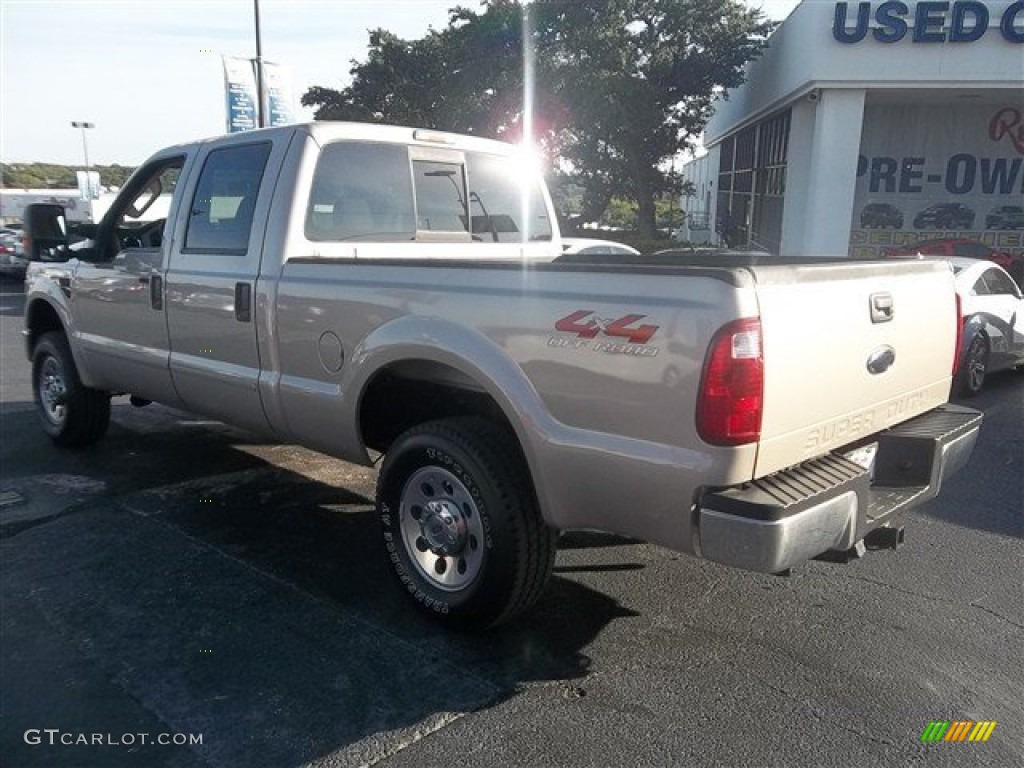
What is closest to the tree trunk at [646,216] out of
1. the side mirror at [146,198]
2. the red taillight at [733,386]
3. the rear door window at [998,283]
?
the rear door window at [998,283]

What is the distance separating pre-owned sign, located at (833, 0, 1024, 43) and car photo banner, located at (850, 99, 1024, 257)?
486cm

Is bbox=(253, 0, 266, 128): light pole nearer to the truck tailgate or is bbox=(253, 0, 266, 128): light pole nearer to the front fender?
the front fender

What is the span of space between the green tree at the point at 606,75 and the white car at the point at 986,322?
63.8 ft

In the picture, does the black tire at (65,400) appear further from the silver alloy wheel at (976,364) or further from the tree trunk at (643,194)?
the tree trunk at (643,194)

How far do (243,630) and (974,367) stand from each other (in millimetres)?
7634

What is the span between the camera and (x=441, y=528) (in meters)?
3.43

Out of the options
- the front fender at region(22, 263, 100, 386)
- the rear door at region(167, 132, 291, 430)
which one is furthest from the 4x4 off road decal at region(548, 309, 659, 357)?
the front fender at region(22, 263, 100, 386)

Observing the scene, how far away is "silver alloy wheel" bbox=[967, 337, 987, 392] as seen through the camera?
26.9 feet

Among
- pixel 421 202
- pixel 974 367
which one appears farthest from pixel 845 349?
pixel 974 367

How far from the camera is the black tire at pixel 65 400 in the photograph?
584 cm

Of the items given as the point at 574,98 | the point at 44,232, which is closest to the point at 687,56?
the point at 574,98

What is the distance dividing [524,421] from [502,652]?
0.97 metres

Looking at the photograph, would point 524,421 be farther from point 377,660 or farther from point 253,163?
point 253,163

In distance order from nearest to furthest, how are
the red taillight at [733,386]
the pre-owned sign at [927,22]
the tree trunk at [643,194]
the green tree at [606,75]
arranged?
the red taillight at [733,386], the pre-owned sign at [927,22], the green tree at [606,75], the tree trunk at [643,194]
